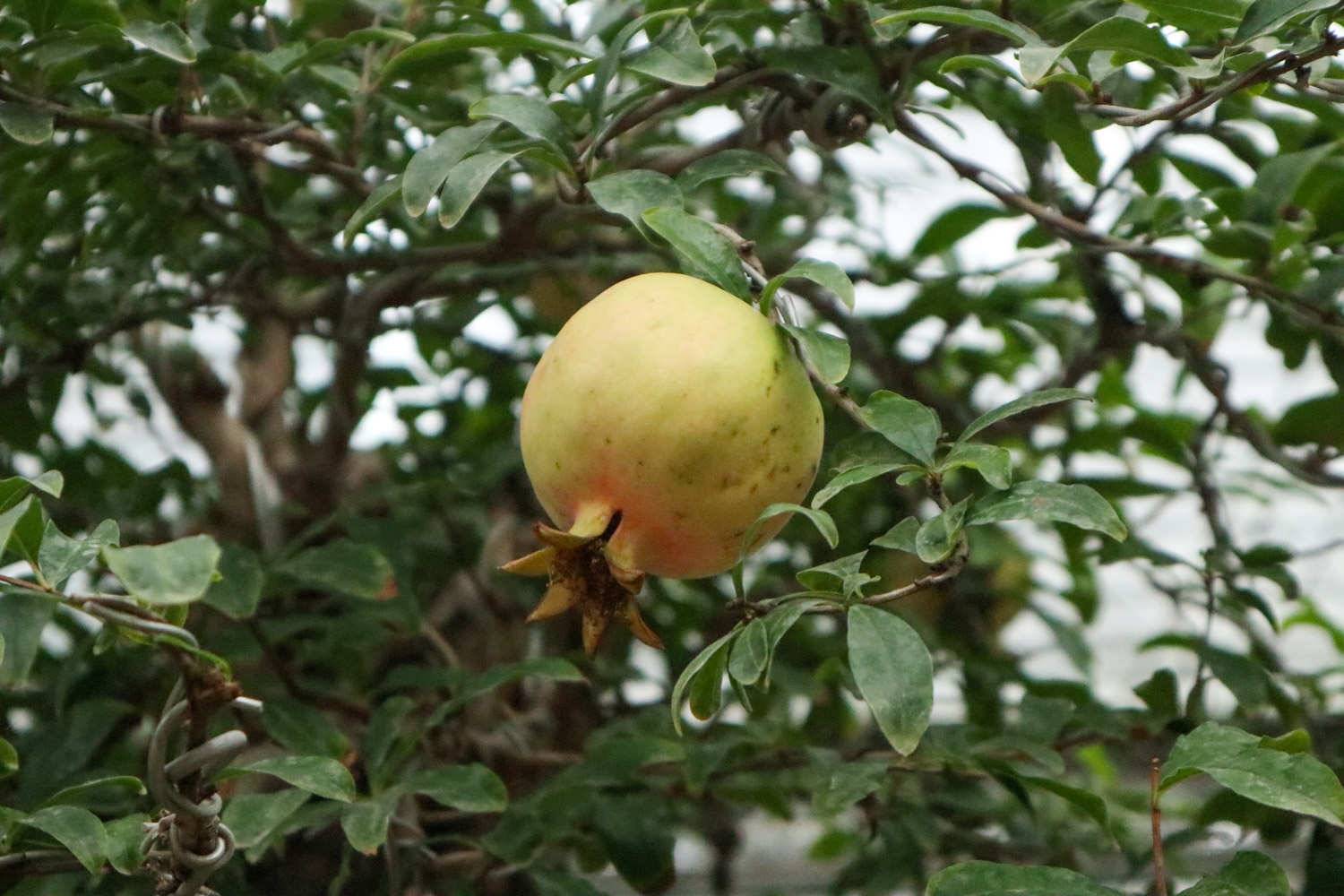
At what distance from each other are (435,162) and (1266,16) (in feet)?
1.22

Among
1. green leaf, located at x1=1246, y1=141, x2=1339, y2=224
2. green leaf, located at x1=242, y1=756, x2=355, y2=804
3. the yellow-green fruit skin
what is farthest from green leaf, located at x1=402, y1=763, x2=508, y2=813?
green leaf, located at x1=1246, y1=141, x2=1339, y2=224

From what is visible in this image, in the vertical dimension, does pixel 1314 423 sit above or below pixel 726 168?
below

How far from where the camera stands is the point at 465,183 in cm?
64

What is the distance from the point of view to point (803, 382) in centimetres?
61

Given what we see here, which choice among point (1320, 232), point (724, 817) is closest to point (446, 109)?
point (1320, 232)

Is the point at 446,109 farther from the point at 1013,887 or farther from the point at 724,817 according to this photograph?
the point at 724,817

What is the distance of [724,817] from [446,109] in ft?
2.75

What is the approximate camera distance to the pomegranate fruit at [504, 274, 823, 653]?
569 millimetres

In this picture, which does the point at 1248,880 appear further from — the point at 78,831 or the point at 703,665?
the point at 78,831

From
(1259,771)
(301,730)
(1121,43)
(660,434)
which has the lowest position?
(301,730)

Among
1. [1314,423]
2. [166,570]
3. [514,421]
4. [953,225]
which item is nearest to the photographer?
[166,570]

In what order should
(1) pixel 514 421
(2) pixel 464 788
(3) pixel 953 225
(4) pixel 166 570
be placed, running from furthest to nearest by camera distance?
(1) pixel 514 421 → (3) pixel 953 225 → (2) pixel 464 788 → (4) pixel 166 570

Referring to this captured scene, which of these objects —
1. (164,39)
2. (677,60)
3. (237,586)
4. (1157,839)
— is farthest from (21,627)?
(1157,839)

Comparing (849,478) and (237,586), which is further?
(237,586)
